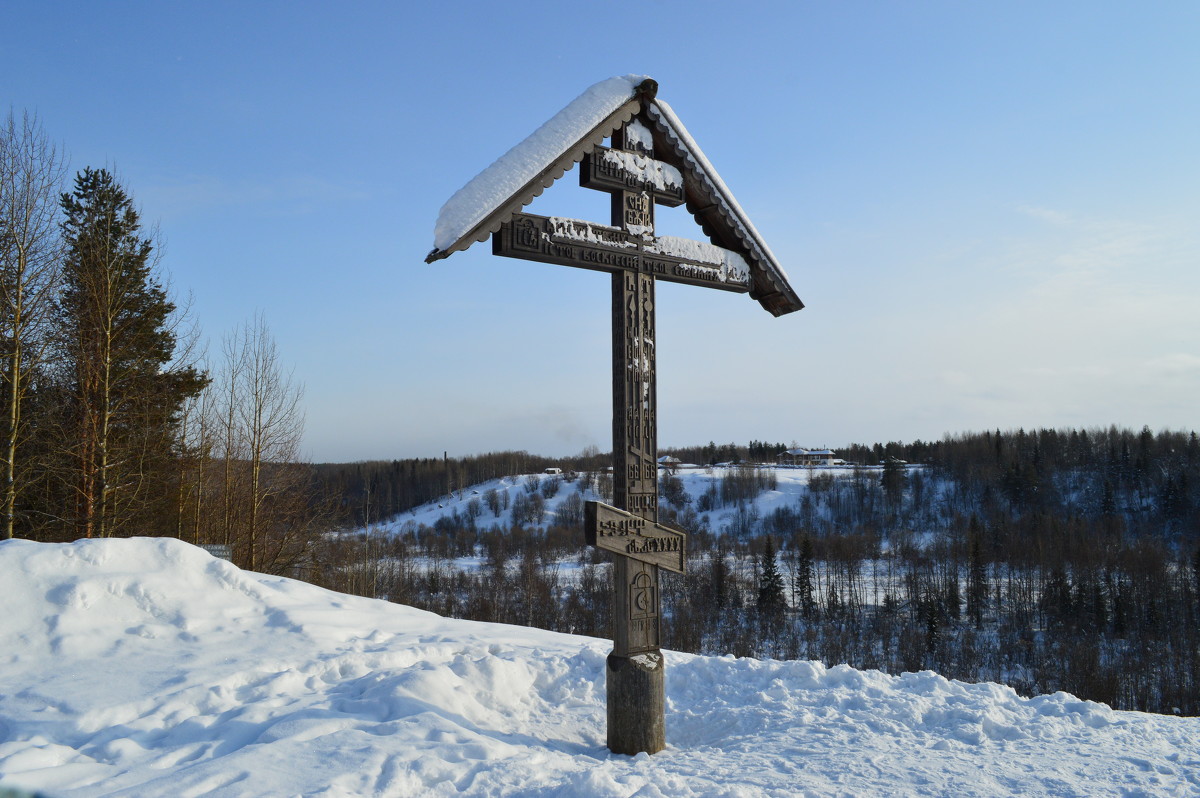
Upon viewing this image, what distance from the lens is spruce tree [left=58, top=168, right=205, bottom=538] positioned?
15.4 metres

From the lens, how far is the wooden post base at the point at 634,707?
5328 millimetres

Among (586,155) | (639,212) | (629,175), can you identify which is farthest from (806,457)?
(586,155)

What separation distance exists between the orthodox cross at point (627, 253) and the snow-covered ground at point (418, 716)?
0.68m

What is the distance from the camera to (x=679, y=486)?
360 ft

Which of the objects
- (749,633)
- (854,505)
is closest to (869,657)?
(749,633)

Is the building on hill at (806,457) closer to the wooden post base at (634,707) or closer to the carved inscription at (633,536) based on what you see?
the carved inscription at (633,536)

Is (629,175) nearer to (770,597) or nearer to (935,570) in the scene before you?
(770,597)

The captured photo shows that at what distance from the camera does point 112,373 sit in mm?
17375

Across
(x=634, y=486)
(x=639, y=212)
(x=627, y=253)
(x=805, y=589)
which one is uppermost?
(x=639, y=212)

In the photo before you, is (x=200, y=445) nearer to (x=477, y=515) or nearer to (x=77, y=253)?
(x=77, y=253)

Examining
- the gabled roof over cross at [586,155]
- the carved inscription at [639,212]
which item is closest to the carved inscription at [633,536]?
the gabled roof over cross at [586,155]

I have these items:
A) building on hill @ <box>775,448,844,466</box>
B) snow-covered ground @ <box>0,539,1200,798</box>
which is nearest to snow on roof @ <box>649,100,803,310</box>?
snow-covered ground @ <box>0,539,1200,798</box>

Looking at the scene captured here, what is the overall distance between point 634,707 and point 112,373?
17336 millimetres

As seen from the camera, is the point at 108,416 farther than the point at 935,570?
No
